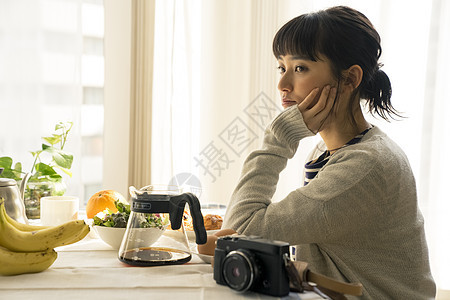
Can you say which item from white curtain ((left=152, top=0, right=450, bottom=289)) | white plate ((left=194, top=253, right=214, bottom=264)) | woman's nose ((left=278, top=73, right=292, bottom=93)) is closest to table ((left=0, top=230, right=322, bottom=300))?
white plate ((left=194, top=253, right=214, bottom=264))

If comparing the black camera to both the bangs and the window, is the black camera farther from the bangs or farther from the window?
the window

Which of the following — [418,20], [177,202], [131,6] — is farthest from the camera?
[131,6]

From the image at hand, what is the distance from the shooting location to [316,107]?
121 centimetres

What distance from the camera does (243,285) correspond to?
77 cm

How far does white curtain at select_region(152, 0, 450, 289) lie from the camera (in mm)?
2098

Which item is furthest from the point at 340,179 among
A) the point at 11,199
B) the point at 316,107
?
the point at 11,199

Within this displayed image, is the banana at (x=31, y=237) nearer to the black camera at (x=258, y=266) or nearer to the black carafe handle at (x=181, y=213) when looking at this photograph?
the black carafe handle at (x=181, y=213)

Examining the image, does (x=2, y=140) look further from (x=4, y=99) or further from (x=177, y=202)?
(x=177, y=202)

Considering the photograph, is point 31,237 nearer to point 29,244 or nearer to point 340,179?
point 29,244

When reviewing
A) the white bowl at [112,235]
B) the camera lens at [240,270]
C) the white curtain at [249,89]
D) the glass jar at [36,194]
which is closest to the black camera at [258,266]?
the camera lens at [240,270]

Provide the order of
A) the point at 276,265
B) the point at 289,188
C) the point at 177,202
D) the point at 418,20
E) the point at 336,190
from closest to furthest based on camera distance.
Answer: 1. the point at 276,265
2. the point at 177,202
3. the point at 336,190
4. the point at 418,20
5. the point at 289,188

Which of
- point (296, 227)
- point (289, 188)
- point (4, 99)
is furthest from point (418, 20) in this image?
point (4, 99)

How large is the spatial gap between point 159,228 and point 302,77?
524 mm

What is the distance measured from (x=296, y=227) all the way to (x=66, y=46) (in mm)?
1728
